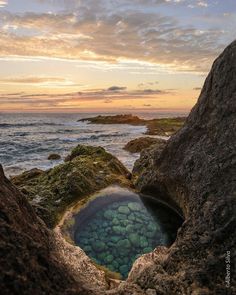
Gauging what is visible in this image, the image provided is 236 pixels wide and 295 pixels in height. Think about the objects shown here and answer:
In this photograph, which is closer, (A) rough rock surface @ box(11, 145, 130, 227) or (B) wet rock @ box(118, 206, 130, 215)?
(B) wet rock @ box(118, 206, 130, 215)

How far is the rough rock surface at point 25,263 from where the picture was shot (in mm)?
4203

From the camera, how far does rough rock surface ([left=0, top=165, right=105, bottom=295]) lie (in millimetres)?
4203

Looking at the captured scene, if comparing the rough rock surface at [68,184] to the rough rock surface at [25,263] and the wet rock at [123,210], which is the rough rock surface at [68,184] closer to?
the wet rock at [123,210]

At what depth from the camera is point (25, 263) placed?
4.42m

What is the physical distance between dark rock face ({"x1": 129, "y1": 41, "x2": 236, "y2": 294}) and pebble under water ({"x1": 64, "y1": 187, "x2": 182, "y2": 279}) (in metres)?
0.67

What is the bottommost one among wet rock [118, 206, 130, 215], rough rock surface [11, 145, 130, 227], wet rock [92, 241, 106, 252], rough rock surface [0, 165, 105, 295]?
wet rock [92, 241, 106, 252]

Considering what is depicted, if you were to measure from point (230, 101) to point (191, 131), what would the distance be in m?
1.82

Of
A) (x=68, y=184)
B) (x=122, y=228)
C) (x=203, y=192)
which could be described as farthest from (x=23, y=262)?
(x=68, y=184)

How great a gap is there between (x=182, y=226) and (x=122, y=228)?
9.70ft

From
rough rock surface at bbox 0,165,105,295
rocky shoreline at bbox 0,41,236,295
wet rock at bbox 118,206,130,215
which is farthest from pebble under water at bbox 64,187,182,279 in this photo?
rough rock surface at bbox 0,165,105,295

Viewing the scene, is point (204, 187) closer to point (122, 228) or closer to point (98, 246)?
point (122, 228)

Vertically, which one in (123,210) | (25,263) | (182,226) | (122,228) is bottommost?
(122,228)

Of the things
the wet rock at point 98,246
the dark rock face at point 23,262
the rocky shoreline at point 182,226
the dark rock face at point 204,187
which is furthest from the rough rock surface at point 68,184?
the dark rock face at point 23,262

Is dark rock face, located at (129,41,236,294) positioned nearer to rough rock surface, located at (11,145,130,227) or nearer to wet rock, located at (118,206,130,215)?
wet rock, located at (118,206,130,215)
